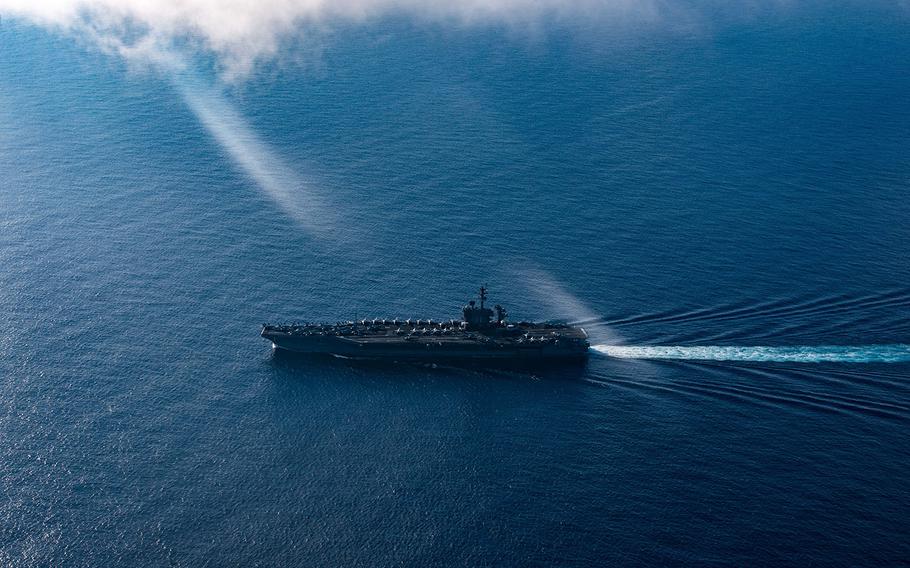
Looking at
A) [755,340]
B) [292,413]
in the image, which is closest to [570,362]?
[755,340]

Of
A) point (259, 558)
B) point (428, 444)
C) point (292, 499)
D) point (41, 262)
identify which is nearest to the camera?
point (259, 558)

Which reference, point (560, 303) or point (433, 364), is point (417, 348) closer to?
point (433, 364)

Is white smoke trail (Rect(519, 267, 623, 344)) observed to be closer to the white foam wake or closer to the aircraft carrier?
the aircraft carrier

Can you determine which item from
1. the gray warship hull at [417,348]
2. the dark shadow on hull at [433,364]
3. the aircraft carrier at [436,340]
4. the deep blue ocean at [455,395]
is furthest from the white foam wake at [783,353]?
the gray warship hull at [417,348]

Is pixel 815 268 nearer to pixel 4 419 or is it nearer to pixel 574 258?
pixel 574 258

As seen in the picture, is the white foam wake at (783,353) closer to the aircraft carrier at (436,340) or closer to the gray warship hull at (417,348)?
the aircraft carrier at (436,340)

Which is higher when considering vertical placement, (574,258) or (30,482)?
(574,258)
